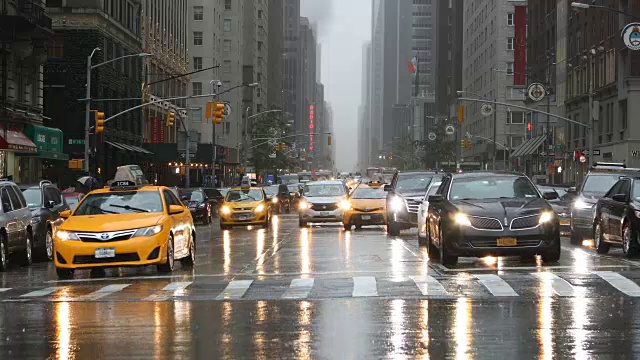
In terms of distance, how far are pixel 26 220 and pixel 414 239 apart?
459 inches

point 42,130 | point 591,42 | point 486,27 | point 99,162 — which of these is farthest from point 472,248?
point 486,27

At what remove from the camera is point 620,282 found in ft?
52.6

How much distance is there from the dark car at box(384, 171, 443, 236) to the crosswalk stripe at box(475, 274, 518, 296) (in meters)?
15.2

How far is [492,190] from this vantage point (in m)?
20.6

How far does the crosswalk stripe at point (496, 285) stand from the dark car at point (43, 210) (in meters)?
11.2

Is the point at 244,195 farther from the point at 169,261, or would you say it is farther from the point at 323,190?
the point at 169,261

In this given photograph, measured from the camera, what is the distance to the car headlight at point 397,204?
33.4 meters

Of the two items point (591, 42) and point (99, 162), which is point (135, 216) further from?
point (591, 42)

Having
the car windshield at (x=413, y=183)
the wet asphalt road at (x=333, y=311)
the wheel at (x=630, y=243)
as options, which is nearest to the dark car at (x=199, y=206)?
the car windshield at (x=413, y=183)

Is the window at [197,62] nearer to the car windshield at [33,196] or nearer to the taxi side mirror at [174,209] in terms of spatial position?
the car windshield at [33,196]

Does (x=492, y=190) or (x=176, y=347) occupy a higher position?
(x=492, y=190)

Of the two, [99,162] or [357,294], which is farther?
[99,162]

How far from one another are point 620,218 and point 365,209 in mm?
16276

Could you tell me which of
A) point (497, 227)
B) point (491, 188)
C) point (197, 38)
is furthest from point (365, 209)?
point (197, 38)
